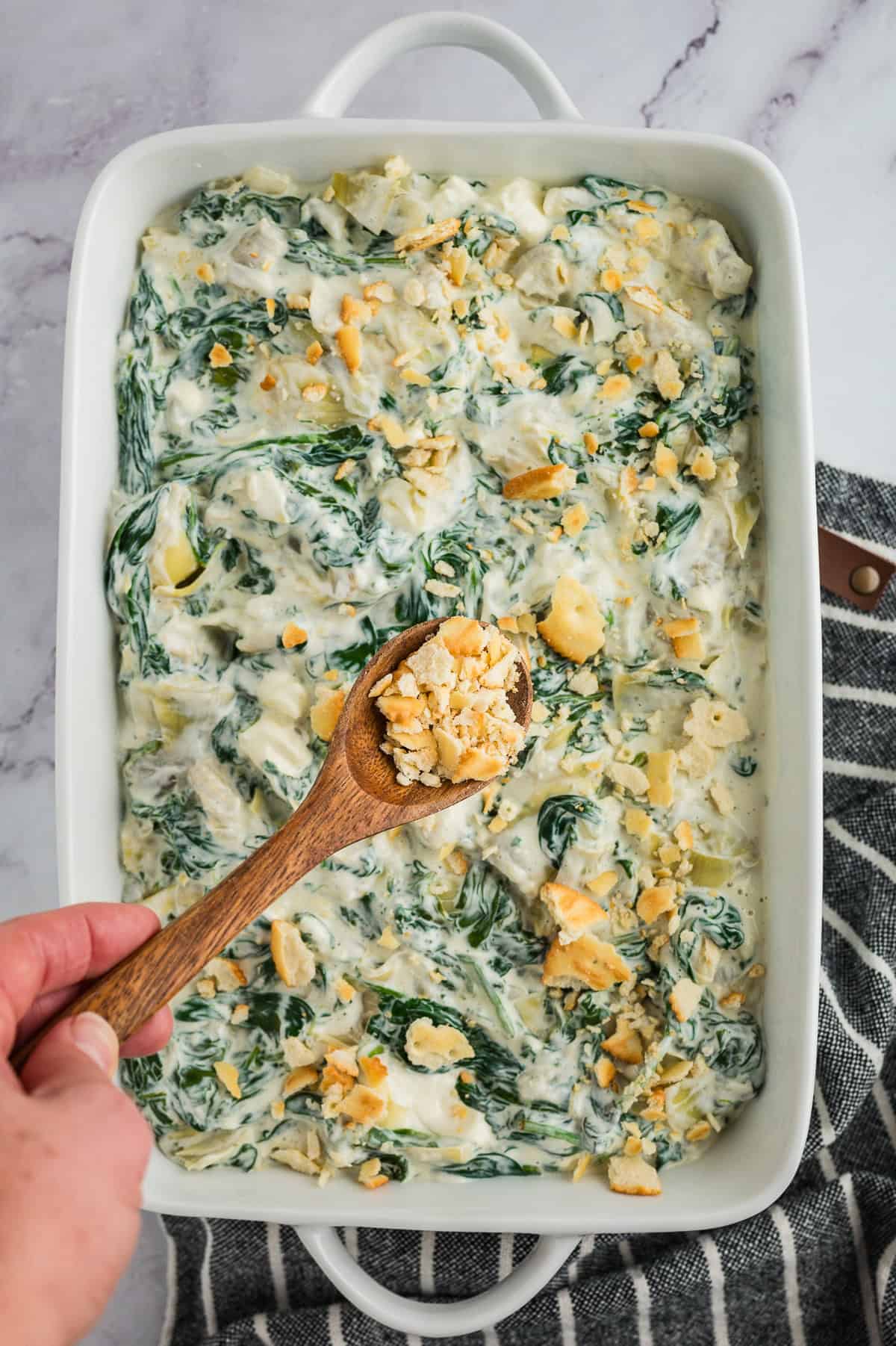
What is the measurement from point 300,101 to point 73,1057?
193 centimetres

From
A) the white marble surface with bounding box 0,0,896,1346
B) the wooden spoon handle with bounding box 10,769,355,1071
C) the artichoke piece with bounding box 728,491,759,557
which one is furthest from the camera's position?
the white marble surface with bounding box 0,0,896,1346

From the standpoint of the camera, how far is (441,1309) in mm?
2041

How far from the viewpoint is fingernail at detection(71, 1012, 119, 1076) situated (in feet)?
4.57

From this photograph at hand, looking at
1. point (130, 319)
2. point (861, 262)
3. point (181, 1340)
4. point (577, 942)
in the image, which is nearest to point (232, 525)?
point (130, 319)

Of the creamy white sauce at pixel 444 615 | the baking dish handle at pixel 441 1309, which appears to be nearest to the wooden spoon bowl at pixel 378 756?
the creamy white sauce at pixel 444 615

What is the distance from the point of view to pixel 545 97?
6.58 ft

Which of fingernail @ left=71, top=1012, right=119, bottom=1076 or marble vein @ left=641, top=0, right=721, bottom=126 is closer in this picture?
fingernail @ left=71, top=1012, right=119, bottom=1076

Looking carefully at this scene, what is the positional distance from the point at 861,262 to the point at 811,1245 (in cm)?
193

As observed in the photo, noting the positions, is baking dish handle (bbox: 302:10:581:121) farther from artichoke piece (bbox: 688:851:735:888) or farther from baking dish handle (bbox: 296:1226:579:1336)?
baking dish handle (bbox: 296:1226:579:1336)

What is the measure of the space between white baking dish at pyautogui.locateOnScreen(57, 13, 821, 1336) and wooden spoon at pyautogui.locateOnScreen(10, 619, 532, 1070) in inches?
15.8

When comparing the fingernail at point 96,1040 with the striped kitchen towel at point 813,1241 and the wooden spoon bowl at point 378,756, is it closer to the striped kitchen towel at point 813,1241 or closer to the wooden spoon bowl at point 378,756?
the wooden spoon bowl at point 378,756

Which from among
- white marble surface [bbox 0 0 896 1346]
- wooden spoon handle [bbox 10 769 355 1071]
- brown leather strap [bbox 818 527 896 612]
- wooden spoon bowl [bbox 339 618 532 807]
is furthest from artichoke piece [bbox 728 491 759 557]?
wooden spoon handle [bbox 10 769 355 1071]

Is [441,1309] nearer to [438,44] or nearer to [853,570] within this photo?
[853,570]

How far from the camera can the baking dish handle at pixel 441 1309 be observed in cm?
198
